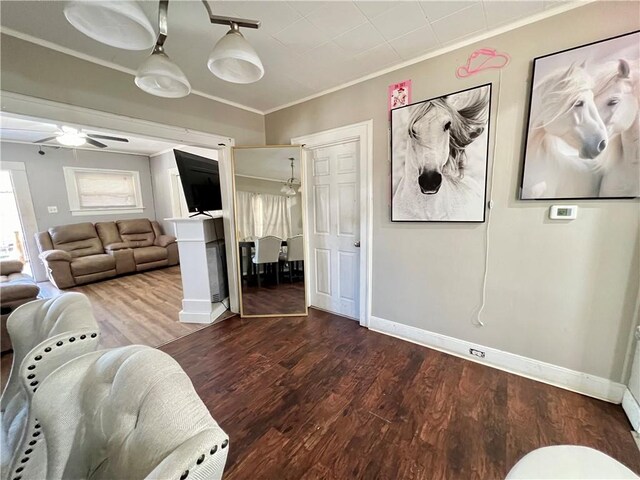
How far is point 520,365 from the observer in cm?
192

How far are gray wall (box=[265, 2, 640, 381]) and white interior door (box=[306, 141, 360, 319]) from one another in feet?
1.28

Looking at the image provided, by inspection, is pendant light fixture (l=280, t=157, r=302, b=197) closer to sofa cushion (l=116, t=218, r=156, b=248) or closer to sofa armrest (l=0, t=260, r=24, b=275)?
sofa armrest (l=0, t=260, r=24, b=275)

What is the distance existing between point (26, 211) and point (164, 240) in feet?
7.20

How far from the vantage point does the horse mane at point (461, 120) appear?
186cm

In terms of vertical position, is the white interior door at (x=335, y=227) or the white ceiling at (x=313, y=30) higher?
the white ceiling at (x=313, y=30)

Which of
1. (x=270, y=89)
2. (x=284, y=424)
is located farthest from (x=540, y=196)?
(x=270, y=89)

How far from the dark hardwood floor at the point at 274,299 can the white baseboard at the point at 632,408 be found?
262cm

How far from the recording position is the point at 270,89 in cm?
257

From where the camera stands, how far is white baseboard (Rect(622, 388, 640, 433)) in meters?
1.45

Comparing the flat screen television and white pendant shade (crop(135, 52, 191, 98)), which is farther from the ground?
white pendant shade (crop(135, 52, 191, 98))

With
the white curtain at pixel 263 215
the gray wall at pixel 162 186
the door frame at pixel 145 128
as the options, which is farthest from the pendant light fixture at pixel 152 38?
the gray wall at pixel 162 186

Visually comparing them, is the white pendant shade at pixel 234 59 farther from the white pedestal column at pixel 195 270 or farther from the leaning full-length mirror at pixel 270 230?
the white pedestal column at pixel 195 270

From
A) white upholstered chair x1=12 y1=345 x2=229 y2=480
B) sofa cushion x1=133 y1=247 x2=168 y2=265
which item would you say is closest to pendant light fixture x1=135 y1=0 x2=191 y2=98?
white upholstered chair x1=12 y1=345 x2=229 y2=480

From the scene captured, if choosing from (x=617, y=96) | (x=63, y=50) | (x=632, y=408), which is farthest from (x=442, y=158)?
(x=63, y=50)
